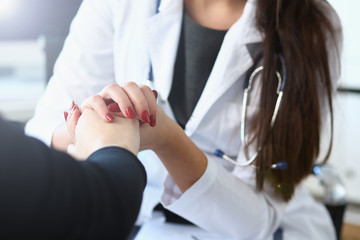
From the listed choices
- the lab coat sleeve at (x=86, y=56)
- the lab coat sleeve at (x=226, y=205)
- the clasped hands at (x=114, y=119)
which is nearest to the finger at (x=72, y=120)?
the clasped hands at (x=114, y=119)

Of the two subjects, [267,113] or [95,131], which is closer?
[95,131]

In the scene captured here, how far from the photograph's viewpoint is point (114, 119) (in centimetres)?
47

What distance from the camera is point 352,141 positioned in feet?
5.23

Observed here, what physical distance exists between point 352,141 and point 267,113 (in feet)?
3.44

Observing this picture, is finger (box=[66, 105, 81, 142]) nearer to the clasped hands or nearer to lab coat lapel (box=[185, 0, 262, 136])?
the clasped hands

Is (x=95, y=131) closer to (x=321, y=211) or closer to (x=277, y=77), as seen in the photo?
(x=277, y=77)

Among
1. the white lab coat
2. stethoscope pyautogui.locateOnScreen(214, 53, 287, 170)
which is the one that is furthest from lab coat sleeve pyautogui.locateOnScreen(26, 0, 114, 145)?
stethoscope pyautogui.locateOnScreen(214, 53, 287, 170)

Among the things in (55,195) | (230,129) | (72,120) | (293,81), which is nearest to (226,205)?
(230,129)

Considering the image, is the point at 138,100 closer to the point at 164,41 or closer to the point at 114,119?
the point at 114,119

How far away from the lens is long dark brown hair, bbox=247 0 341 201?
0.69 meters

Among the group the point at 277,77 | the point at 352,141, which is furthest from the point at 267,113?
the point at 352,141

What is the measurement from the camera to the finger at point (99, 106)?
46cm

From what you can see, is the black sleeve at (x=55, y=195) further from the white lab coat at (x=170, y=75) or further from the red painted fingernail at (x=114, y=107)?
the white lab coat at (x=170, y=75)

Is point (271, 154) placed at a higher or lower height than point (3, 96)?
lower
